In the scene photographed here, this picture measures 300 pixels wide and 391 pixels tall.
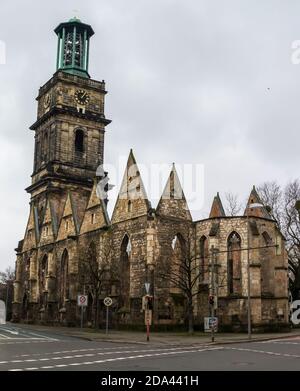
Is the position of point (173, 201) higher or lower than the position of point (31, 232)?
higher

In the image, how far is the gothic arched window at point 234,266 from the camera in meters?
41.8

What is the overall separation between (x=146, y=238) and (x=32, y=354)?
22.3 metres

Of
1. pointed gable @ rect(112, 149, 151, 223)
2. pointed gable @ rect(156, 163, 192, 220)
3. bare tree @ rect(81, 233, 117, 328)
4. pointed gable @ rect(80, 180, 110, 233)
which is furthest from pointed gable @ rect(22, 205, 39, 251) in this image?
pointed gable @ rect(156, 163, 192, 220)

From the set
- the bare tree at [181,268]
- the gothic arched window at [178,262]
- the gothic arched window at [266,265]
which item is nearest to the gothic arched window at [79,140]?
the gothic arched window at [178,262]

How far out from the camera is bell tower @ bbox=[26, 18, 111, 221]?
64.2 metres

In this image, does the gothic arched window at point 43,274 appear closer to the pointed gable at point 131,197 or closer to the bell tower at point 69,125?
the bell tower at point 69,125

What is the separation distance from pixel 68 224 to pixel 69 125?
49.8 feet

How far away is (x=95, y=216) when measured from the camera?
50219 millimetres

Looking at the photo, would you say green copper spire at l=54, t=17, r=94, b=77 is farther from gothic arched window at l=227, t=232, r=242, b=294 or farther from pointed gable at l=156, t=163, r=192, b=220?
gothic arched window at l=227, t=232, r=242, b=294

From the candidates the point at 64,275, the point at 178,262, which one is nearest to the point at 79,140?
the point at 64,275

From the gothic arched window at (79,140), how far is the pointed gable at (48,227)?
8.10 m

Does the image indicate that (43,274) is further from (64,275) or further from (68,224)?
(68,224)

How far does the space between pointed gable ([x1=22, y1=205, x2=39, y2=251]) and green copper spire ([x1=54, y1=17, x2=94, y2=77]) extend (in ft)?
60.0

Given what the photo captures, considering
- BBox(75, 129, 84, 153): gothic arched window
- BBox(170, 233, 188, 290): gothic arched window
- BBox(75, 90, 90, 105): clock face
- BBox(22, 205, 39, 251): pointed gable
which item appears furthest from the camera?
BBox(75, 90, 90, 105): clock face
